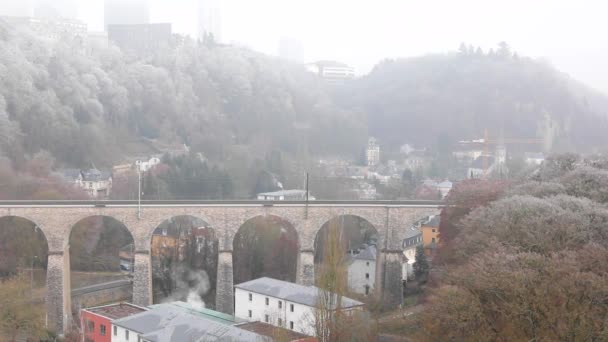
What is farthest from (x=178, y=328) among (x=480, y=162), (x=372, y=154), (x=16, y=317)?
(x=372, y=154)

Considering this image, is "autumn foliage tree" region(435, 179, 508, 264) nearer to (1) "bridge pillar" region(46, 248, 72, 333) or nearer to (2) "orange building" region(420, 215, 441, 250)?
(2) "orange building" region(420, 215, 441, 250)

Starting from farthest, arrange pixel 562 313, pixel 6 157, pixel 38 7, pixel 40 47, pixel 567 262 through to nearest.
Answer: pixel 38 7
pixel 40 47
pixel 6 157
pixel 567 262
pixel 562 313

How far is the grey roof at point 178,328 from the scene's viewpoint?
80.5 ft

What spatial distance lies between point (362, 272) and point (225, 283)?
10280 millimetres

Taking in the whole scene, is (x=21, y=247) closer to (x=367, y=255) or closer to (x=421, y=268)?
(x=367, y=255)

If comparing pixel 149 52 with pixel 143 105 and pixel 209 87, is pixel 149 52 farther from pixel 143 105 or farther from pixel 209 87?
pixel 143 105

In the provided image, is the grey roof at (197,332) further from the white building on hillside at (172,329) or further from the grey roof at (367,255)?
the grey roof at (367,255)

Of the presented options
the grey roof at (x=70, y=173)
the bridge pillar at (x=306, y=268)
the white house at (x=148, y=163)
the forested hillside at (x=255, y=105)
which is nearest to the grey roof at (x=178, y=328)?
the bridge pillar at (x=306, y=268)

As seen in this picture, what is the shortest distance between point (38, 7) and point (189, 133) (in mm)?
49444

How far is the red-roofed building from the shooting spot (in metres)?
29.4

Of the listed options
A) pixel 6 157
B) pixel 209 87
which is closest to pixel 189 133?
pixel 209 87

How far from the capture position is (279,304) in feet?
→ 100.0

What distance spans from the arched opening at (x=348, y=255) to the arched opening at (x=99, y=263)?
11.5 meters

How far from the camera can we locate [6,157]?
60.0 m
